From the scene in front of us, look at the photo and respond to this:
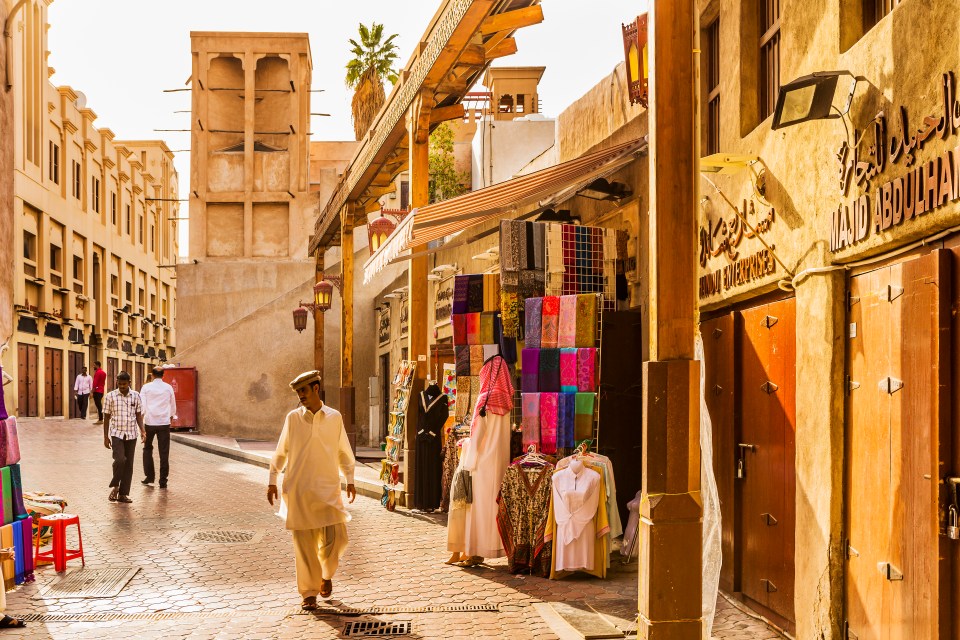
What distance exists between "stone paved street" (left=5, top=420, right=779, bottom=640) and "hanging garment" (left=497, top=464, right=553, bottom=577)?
0.20 m

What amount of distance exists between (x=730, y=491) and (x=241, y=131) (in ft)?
102

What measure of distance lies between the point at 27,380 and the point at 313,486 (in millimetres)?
28254

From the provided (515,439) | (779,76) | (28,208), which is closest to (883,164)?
(779,76)

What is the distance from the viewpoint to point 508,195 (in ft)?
31.5

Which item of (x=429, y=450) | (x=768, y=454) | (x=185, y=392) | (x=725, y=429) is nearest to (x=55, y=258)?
(x=185, y=392)

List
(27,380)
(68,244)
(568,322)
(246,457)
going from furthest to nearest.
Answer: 1. (68,244)
2. (27,380)
3. (246,457)
4. (568,322)

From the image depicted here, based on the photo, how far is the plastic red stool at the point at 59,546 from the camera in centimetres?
839

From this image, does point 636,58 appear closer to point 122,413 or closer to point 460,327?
point 460,327

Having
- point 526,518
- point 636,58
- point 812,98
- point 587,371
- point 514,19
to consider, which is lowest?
point 526,518

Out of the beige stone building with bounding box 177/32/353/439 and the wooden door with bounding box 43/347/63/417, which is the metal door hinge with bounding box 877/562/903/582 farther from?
the wooden door with bounding box 43/347/63/417

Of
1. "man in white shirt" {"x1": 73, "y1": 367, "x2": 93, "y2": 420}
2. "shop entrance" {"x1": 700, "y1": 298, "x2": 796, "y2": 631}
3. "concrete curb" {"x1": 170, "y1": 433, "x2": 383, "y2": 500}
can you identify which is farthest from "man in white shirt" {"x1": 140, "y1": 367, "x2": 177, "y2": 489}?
"man in white shirt" {"x1": 73, "y1": 367, "x2": 93, "y2": 420}

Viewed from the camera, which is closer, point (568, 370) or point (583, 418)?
point (583, 418)

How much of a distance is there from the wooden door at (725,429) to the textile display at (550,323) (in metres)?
1.54

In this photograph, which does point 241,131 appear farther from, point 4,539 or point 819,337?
point 819,337
